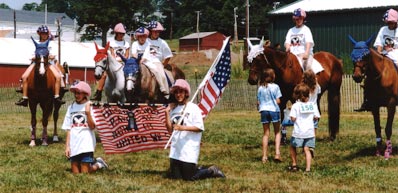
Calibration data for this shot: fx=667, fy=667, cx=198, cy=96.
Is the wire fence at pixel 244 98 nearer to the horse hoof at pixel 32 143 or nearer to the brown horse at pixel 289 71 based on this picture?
the brown horse at pixel 289 71

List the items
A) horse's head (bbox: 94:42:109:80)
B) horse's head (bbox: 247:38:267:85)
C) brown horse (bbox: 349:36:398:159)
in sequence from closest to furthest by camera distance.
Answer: brown horse (bbox: 349:36:398:159)
horse's head (bbox: 247:38:267:85)
horse's head (bbox: 94:42:109:80)

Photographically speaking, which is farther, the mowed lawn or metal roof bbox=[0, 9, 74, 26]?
metal roof bbox=[0, 9, 74, 26]

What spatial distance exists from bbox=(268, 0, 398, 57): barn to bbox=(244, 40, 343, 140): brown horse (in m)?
29.2

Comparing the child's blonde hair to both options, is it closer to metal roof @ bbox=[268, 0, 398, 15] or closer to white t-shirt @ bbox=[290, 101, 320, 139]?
white t-shirt @ bbox=[290, 101, 320, 139]

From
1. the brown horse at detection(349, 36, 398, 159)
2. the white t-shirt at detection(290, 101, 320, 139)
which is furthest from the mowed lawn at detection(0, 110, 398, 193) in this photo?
the brown horse at detection(349, 36, 398, 159)

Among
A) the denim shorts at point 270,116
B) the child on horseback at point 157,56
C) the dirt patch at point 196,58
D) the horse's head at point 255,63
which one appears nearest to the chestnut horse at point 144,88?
the child on horseback at point 157,56

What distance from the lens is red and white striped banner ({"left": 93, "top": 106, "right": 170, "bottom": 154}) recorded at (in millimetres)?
11766

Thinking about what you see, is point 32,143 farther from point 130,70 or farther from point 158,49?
point 158,49

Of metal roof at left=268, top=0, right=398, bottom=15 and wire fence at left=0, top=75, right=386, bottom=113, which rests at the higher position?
metal roof at left=268, top=0, right=398, bottom=15

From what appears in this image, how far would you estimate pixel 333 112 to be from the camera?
57.1ft

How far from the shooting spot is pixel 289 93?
49.6 ft

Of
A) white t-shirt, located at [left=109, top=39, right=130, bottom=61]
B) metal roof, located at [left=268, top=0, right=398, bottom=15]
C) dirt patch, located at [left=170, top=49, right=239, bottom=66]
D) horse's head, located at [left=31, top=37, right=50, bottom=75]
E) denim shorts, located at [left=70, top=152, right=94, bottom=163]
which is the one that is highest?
metal roof, located at [left=268, top=0, right=398, bottom=15]

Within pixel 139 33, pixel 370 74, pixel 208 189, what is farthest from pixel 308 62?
pixel 208 189

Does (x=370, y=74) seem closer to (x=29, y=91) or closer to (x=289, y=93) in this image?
(x=289, y=93)
